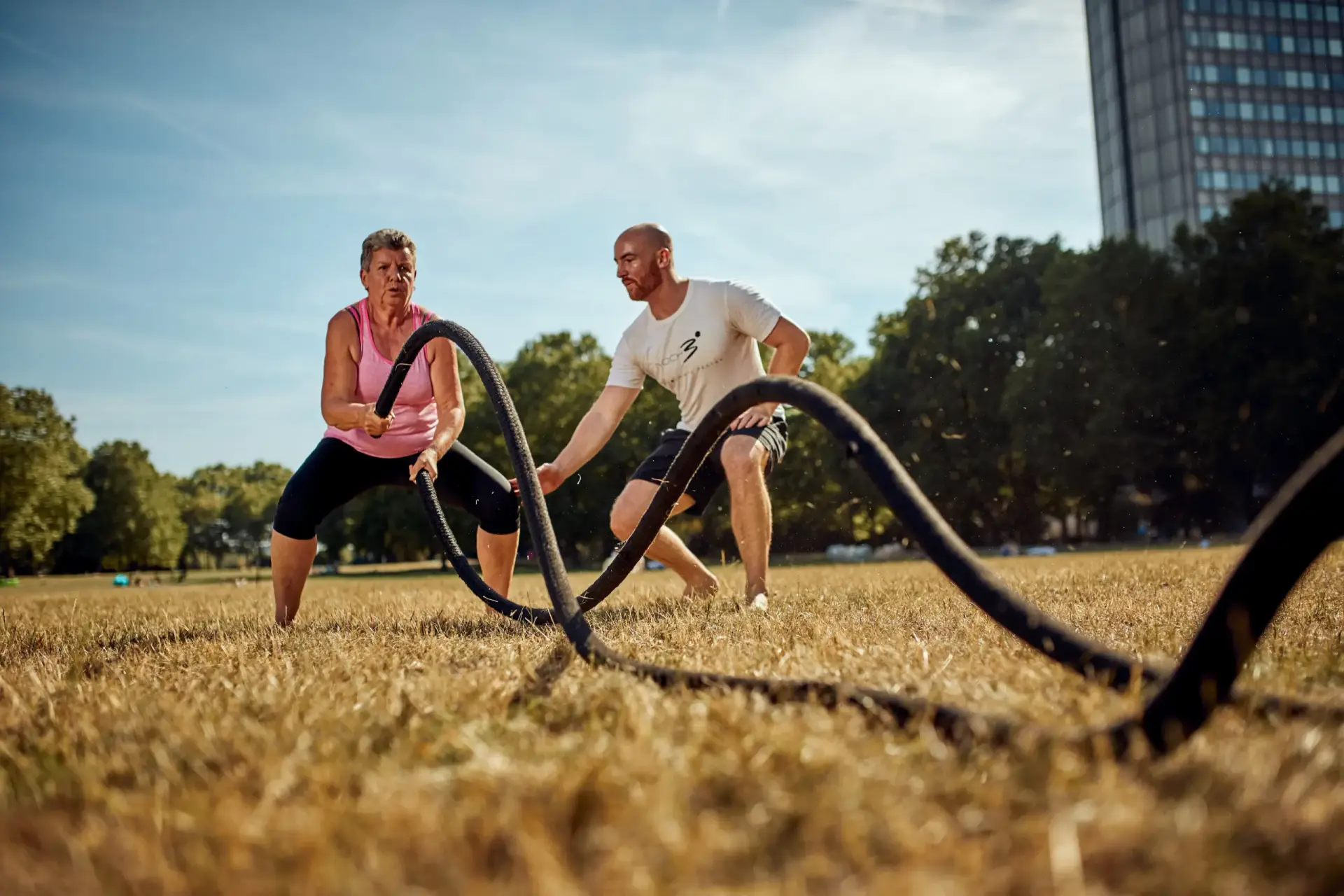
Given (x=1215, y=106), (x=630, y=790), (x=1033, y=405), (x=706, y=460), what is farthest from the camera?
(x=1215, y=106)

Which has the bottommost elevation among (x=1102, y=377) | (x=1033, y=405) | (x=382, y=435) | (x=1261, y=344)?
(x=382, y=435)

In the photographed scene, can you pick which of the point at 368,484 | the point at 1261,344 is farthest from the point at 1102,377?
the point at 368,484

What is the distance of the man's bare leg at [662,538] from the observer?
18.9 feet

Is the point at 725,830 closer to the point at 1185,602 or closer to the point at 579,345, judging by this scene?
the point at 1185,602

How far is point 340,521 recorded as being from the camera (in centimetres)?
6322

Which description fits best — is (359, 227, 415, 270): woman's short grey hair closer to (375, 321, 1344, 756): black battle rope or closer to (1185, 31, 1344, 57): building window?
(375, 321, 1344, 756): black battle rope

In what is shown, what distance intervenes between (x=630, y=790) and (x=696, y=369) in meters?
4.37

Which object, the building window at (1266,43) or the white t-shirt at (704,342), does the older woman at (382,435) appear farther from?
the building window at (1266,43)

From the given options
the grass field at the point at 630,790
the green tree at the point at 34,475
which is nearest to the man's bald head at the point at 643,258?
the grass field at the point at 630,790

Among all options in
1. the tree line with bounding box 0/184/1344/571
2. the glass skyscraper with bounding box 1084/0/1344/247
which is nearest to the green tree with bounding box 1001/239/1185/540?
the tree line with bounding box 0/184/1344/571

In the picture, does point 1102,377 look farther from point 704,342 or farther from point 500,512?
point 500,512

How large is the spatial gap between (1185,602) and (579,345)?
42.8 metres

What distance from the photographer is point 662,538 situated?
593 cm

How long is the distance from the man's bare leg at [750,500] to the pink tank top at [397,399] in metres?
1.86
